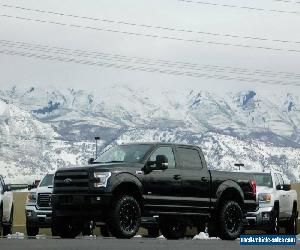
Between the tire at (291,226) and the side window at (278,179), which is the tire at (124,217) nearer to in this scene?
the side window at (278,179)

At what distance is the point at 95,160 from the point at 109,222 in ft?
7.40

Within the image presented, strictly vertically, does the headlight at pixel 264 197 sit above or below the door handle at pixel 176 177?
below

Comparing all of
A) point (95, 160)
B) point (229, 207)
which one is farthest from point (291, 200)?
point (95, 160)

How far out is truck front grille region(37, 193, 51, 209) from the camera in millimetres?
27281

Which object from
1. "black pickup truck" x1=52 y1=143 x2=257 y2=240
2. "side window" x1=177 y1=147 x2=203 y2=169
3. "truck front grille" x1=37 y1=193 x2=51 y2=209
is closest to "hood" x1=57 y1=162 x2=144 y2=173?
"black pickup truck" x1=52 y1=143 x2=257 y2=240

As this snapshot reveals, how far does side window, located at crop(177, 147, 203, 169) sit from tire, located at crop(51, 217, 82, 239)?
9.71 ft

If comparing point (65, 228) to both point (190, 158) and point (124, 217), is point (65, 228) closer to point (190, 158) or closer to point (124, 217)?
point (124, 217)

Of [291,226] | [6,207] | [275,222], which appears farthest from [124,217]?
[291,226]

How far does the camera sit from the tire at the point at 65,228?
21734 mm

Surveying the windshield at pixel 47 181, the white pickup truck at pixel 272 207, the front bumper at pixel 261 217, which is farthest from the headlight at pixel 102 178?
the front bumper at pixel 261 217

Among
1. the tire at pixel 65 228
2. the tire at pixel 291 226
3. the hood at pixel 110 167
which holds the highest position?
the hood at pixel 110 167

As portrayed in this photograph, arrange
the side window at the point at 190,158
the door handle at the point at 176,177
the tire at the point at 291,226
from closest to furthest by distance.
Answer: the door handle at the point at 176,177, the side window at the point at 190,158, the tire at the point at 291,226

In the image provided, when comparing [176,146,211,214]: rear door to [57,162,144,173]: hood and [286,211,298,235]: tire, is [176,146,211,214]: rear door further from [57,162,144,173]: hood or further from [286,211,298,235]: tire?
[286,211,298,235]: tire

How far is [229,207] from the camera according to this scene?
2261cm
